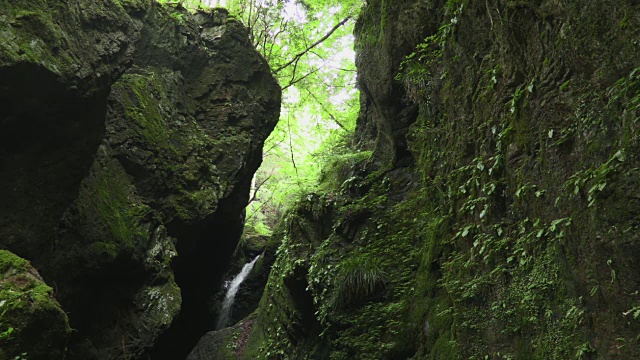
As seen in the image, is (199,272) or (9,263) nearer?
(9,263)

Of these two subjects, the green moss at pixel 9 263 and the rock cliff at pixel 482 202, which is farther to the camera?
the green moss at pixel 9 263

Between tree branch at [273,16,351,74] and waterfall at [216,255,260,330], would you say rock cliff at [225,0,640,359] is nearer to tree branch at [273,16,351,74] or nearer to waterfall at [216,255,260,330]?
waterfall at [216,255,260,330]

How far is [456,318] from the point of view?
526 centimetres

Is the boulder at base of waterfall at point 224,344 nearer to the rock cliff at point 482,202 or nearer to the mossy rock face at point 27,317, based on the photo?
the rock cliff at point 482,202

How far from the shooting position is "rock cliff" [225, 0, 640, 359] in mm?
3248

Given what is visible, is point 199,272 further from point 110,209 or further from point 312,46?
point 312,46

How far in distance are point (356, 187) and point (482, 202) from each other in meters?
4.53

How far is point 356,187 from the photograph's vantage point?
948cm

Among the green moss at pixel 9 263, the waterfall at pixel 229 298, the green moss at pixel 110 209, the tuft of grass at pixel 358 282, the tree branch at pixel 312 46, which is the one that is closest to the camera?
the green moss at pixel 9 263

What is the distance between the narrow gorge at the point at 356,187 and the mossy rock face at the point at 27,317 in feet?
0.06

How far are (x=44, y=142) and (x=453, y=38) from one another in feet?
19.9

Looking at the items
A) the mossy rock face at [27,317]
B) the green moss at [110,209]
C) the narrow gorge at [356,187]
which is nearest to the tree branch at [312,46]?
the narrow gorge at [356,187]

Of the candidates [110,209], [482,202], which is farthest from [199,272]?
[482,202]

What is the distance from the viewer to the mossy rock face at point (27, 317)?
14.0ft
